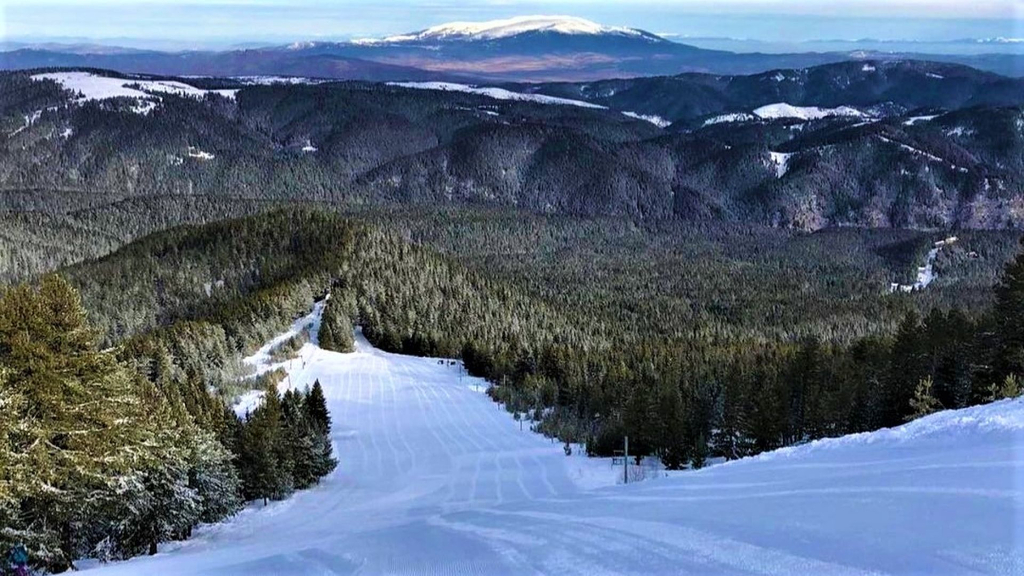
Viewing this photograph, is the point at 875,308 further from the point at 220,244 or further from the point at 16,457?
the point at 16,457

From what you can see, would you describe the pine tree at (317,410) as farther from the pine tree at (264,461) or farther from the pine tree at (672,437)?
the pine tree at (672,437)

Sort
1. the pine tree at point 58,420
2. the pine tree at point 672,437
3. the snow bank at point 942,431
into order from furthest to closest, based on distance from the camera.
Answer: the pine tree at point 672,437, the pine tree at point 58,420, the snow bank at point 942,431

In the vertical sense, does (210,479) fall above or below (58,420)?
below

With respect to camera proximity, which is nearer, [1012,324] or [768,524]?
[768,524]

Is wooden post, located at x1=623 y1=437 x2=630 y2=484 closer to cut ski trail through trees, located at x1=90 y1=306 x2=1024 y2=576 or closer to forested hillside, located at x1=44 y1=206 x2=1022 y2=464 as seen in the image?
forested hillside, located at x1=44 y1=206 x2=1022 y2=464

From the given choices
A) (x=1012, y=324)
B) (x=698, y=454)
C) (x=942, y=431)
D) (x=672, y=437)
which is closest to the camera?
(x=942, y=431)

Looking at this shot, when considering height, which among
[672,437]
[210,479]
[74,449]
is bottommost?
[672,437]

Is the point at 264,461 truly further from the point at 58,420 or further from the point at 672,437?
the point at 672,437

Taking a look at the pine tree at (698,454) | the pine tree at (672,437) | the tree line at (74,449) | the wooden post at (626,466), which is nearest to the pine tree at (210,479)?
the tree line at (74,449)

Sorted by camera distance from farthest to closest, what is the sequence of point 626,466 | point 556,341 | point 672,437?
1. point 556,341
2. point 672,437
3. point 626,466

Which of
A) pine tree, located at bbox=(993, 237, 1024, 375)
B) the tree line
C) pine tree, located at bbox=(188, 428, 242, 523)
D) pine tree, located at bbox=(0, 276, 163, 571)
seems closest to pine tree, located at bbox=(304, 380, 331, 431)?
pine tree, located at bbox=(188, 428, 242, 523)

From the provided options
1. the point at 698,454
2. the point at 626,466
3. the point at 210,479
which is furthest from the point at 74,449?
the point at 698,454
